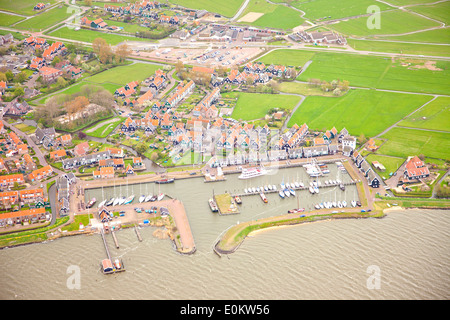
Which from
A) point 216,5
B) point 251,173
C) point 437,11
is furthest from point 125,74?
point 437,11

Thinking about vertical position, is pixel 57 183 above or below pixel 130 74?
below

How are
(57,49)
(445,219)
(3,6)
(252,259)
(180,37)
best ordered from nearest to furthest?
(252,259), (445,219), (57,49), (180,37), (3,6)

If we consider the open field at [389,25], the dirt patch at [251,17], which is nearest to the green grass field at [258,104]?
the open field at [389,25]

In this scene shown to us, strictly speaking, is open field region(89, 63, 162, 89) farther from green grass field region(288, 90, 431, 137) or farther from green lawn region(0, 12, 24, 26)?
green lawn region(0, 12, 24, 26)

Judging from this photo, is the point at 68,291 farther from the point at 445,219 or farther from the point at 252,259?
the point at 445,219

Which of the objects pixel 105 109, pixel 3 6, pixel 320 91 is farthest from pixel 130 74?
pixel 3 6

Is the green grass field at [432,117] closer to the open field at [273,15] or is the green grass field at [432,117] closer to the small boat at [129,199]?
the small boat at [129,199]

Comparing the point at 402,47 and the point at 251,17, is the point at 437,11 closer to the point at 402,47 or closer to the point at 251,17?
the point at 402,47
